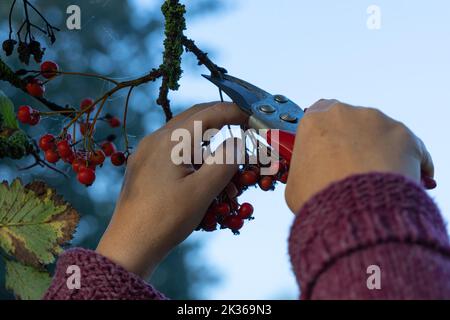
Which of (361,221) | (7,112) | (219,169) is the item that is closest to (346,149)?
(361,221)

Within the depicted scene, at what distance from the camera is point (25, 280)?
2.11ft

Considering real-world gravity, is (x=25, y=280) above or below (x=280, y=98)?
below

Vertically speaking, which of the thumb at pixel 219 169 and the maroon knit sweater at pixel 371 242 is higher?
the thumb at pixel 219 169

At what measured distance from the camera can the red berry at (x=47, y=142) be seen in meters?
0.76

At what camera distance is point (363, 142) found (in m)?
0.55

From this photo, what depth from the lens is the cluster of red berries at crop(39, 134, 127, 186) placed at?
A: 2.44 ft

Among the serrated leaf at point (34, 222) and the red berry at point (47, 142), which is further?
the red berry at point (47, 142)

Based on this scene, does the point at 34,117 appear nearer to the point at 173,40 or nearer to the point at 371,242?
the point at 173,40

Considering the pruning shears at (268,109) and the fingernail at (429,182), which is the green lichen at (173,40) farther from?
the fingernail at (429,182)

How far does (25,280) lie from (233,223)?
0.22 metres

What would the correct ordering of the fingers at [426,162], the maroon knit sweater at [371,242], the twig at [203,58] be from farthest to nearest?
the twig at [203,58], the fingers at [426,162], the maroon knit sweater at [371,242]

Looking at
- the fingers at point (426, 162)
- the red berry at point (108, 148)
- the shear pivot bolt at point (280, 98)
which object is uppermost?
the shear pivot bolt at point (280, 98)

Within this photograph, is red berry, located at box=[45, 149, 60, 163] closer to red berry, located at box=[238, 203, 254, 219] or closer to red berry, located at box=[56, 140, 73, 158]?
red berry, located at box=[56, 140, 73, 158]

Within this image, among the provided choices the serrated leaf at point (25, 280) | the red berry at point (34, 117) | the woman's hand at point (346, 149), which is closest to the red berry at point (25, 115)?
the red berry at point (34, 117)
